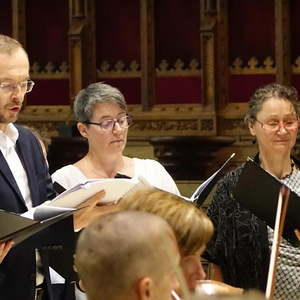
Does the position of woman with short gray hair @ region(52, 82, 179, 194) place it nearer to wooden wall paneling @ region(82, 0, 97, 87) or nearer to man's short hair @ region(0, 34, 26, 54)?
man's short hair @ region(0, 34, 26, 54)

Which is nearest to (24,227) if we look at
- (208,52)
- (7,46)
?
(7,46)

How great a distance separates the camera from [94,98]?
3195mm

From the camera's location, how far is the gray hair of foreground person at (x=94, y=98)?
3182 millimetres

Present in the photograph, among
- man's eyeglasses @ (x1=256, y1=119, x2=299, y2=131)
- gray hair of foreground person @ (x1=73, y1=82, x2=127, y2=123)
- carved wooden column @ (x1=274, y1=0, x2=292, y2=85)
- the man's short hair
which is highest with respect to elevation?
carved wooden column @ (x1=274, y1=0, x2=292, y2=85)

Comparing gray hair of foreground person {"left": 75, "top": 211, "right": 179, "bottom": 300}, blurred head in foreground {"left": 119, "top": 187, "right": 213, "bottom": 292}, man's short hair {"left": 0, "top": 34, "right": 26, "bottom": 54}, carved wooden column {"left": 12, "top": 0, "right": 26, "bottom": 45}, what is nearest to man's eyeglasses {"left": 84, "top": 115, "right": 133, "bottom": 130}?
man's short hair {"left": 0, "top": 34, "right": 26, "bottom": 54}

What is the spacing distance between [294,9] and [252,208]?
179 inches

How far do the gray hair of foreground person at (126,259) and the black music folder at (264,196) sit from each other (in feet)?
3.62

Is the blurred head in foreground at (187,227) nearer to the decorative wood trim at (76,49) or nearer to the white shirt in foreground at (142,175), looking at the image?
the white shirt in foreground at (142,175)

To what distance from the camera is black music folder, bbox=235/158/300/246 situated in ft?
8.35

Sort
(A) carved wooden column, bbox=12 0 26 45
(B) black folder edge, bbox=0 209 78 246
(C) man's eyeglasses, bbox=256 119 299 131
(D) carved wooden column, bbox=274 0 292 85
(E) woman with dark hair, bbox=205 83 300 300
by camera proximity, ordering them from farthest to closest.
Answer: (A) carved wooden column, bbox=12 0 26 45 < (D) carved wooden column, bbox=274 0 292 85 < (C) man's eyeglasses, bbox=256 119 299 131 < (E) woman with dark hair, bbox=205 83 300 300 < (B) black folder edge, bbox=0 209 78 246

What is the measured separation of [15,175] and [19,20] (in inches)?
197

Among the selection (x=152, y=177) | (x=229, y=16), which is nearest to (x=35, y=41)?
(x=229, y=16)

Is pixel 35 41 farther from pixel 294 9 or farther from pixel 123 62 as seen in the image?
pixel 294 9

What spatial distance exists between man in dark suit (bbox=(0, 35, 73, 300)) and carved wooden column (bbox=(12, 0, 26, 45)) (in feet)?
15.9
